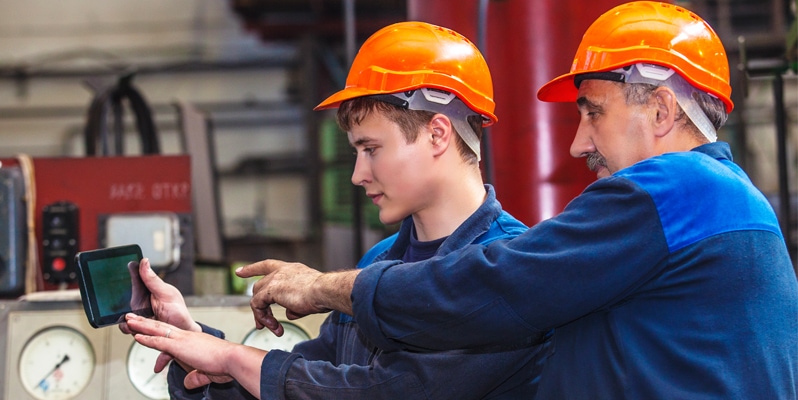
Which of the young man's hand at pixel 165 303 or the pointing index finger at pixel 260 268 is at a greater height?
the pointing index finger at pixel 260 268

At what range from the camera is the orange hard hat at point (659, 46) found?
1.18 metres

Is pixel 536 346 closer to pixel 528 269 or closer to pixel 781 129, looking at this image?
pixel 528 269

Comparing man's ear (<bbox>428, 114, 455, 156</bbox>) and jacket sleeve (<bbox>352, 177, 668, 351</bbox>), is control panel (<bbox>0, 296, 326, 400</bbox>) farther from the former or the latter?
jacket sleeve (<bbox>352, 177, 668, 351</bbox>)

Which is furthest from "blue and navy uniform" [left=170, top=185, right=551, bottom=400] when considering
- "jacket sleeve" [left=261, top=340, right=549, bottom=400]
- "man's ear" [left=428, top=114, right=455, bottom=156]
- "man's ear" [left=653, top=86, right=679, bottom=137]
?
"man's ear" [left=653, top=86, right=679, bottom=137]

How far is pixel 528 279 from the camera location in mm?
1017

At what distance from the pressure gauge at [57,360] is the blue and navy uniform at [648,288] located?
1262 millimetres

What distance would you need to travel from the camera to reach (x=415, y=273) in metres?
1.08

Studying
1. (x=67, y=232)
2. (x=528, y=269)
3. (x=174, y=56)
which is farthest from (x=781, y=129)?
(x=174, y=56)

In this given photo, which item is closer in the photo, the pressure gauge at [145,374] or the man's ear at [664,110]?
the man's ear at [664,110]

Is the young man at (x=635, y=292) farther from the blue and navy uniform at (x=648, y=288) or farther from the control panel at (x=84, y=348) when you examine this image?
the control panel at (x=84, y=348)

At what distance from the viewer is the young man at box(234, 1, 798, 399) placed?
1006mm

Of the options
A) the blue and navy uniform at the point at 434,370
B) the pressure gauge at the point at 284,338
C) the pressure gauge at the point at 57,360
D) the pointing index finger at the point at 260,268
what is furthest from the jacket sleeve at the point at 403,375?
the pressure gauge at the point at 57,360

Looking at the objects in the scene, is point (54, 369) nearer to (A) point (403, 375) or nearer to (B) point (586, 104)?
(A) point (403, 375)

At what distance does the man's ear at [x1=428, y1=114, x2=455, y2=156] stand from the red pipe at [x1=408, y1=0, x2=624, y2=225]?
0.77 metres
